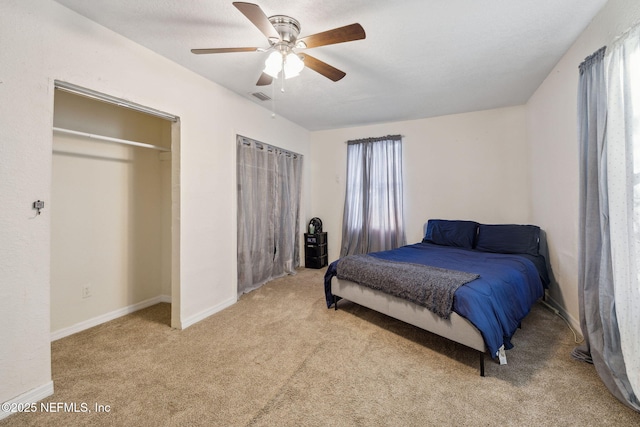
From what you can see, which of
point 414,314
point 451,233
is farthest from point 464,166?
point 414,314

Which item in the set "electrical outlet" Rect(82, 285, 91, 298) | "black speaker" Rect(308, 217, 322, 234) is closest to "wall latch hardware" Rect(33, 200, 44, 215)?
"electrical outlet" Rect(82, 285, 91, 298)

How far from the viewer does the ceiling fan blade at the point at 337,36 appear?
1.49 m

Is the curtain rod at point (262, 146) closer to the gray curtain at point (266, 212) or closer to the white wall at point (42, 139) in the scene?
the gray curtain at point (266, 212)

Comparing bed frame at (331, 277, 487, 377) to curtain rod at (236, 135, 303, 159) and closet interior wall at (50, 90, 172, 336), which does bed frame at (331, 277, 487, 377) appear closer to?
curtain rod at (236, 135, 303, 159)

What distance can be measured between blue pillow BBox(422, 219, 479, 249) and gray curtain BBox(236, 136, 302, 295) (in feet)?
6.87

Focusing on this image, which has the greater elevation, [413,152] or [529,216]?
[413,152]

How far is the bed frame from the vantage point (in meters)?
1.69

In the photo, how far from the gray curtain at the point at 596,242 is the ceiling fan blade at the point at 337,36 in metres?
1.69

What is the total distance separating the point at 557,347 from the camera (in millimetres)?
1997

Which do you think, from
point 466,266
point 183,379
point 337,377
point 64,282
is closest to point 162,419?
point 183,379

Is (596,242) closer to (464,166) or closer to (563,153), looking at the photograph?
(563,153)

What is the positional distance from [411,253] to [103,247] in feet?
10.9

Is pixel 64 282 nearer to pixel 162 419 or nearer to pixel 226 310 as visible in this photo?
pixel 226 310

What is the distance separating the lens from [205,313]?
261cm
